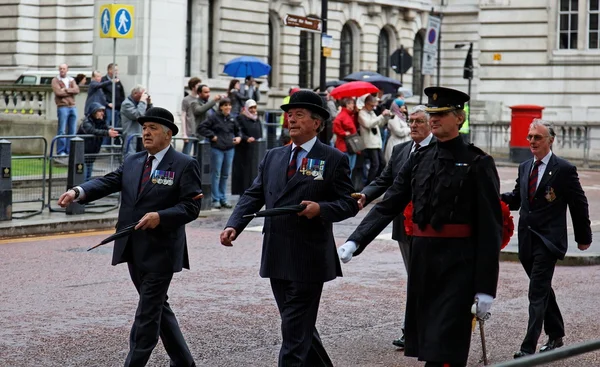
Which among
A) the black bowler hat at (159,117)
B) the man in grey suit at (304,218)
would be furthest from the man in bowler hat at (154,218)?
the man in grey suit at (304,218)

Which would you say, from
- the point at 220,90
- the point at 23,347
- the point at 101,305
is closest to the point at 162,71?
the point at 220,90

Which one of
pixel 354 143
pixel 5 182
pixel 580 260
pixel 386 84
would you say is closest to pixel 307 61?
pixel 386 84

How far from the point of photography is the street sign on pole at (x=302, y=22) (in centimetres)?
2152

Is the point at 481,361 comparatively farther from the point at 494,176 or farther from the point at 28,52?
the point at 28,52

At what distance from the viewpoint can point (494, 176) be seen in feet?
21.6

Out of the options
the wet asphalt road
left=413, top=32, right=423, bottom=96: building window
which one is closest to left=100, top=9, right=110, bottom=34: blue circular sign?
the wet asphalt road

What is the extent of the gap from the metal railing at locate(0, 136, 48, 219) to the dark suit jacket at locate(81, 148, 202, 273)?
29.7 ft

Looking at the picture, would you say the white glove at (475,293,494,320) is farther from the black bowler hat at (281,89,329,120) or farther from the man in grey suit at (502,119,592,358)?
the man in grey suit at (502,119,592,358)

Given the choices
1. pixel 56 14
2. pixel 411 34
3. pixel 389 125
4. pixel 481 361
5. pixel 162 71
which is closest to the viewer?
pixel 481 361

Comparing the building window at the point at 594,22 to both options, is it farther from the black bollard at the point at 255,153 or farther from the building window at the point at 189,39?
the black bollard at the point at 255,153

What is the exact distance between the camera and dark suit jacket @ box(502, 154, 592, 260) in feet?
29.1

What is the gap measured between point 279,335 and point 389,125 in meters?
11.5

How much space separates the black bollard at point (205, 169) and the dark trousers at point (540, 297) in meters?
10.2

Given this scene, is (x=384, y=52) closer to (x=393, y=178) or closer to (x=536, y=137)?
(x=536, y=137)
